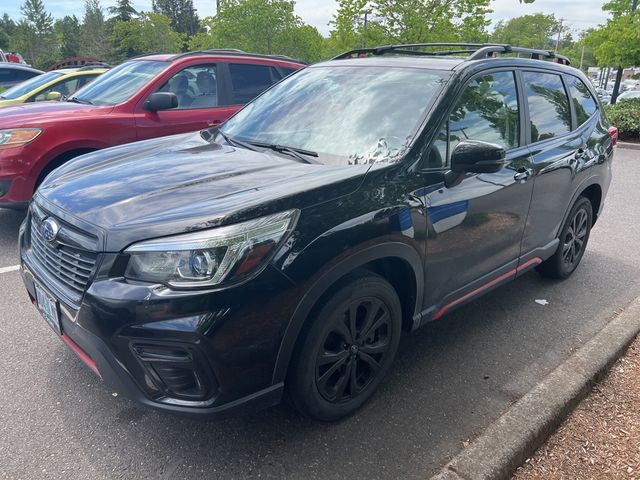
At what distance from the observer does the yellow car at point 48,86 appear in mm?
7922

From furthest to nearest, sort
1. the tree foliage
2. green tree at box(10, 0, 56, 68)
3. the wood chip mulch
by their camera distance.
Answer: green tree at box(10, 0, 56, 68) → the tree foliage → the wood chip mulch

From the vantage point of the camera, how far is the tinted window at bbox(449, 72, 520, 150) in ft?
9.56

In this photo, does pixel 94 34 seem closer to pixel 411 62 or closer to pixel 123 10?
pixel 123 10

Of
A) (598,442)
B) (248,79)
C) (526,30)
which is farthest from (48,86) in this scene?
(526,30)

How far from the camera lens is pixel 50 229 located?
238cm

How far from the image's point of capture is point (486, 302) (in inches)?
158

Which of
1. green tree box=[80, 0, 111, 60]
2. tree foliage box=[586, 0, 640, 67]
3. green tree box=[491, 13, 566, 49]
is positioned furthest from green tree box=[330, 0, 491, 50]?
green tree box=[80, 0, 111, 60]

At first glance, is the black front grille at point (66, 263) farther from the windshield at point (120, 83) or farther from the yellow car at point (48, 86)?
the yellow car at point (48, 86)

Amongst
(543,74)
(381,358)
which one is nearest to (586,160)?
(543,74)

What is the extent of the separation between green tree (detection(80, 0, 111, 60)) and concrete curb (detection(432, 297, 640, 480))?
177 ft

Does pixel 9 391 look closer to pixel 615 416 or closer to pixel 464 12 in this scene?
pixel 615 416

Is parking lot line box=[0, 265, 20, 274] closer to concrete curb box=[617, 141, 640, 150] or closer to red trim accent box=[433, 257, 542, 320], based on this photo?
red trim accent box=[433, 257, 542, 320]

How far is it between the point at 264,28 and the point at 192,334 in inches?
792

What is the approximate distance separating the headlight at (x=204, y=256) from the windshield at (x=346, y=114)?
0.84 m
